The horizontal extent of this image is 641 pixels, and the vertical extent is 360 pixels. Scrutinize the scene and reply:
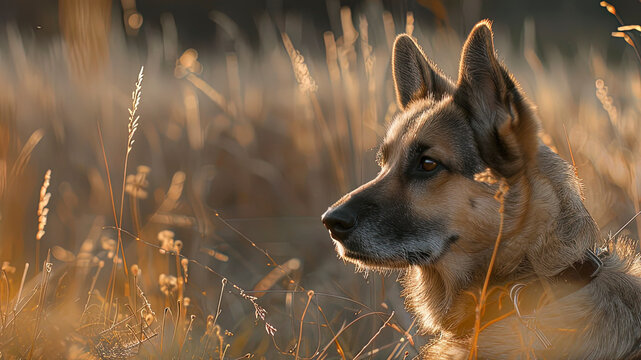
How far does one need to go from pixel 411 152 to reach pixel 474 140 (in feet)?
0.86

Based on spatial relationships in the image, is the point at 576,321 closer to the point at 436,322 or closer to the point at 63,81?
the point at 436,322

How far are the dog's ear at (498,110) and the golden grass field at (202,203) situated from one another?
0.30 m

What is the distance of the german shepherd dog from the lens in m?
1.95

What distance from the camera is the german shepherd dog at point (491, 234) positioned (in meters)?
1.95

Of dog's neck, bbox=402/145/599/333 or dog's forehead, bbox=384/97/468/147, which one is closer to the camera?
dog's neck, bbox=402/145/599/333

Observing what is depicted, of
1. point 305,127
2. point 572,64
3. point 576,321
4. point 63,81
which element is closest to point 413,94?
point 576,321

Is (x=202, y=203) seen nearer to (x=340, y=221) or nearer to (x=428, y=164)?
(x=340, y=221)

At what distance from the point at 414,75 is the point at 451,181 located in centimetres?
82

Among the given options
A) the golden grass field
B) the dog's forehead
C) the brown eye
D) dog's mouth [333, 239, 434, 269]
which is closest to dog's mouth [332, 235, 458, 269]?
dog's mouth [333, 239, 434, 269]

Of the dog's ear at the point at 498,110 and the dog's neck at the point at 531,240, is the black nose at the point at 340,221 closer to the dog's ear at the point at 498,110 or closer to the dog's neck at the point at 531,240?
the dog's neck at the point at 531,240

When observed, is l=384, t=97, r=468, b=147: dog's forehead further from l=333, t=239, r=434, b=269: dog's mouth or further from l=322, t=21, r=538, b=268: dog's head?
l=333, t=239, r=434, b=269: dog's mouth

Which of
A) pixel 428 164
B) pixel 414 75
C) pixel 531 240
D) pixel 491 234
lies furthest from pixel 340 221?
A: pixel 414 75

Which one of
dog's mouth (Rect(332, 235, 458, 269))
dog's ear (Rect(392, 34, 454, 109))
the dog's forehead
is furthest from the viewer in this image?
dog's ear (Rect(392, 34, 454, 109))

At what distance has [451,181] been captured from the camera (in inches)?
90.4
